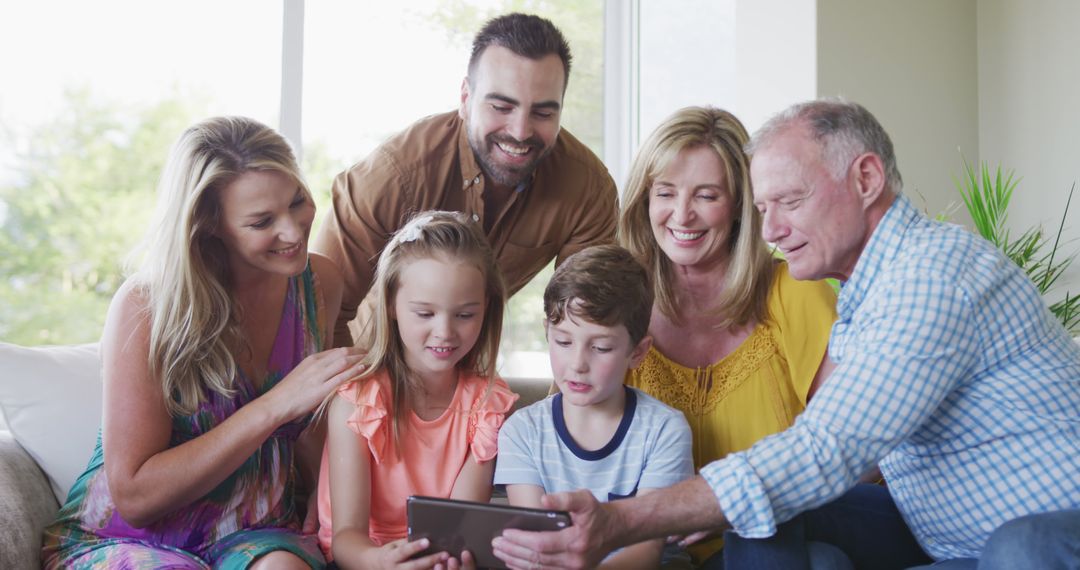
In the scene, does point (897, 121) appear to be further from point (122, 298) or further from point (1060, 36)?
point (122, 298)

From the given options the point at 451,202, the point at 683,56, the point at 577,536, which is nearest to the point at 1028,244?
the point at 683,56

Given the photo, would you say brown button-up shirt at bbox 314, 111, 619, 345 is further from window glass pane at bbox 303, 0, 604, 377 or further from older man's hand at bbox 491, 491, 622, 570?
window glass pane at bbox 303, 0, 604, 377

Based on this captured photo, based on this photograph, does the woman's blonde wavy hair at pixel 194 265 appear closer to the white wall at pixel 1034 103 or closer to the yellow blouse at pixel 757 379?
the yellow blouse at pixel 757 379

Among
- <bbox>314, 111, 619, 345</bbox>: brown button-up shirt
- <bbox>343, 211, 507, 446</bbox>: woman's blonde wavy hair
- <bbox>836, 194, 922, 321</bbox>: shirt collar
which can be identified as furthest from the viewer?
<bbox>314, 111, 619, 345</bbox>: brown button-up shirt

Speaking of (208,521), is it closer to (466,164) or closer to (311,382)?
(311,382)

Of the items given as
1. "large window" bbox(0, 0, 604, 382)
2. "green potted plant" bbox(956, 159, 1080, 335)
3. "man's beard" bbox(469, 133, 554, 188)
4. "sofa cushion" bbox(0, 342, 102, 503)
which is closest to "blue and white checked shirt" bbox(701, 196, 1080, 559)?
"man's beard" bbox(469, 133, 554, 188)

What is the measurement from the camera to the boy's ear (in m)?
1.95

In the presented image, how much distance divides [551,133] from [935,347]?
1.39 metres

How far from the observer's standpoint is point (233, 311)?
1.96m

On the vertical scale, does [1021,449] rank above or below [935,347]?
below

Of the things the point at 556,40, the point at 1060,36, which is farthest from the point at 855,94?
the point at 556,40

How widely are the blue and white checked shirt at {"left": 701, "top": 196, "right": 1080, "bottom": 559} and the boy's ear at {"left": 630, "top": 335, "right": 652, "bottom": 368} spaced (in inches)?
18.1

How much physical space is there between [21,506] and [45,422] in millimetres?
281

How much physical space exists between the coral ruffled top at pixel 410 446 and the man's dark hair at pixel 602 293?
261mm
